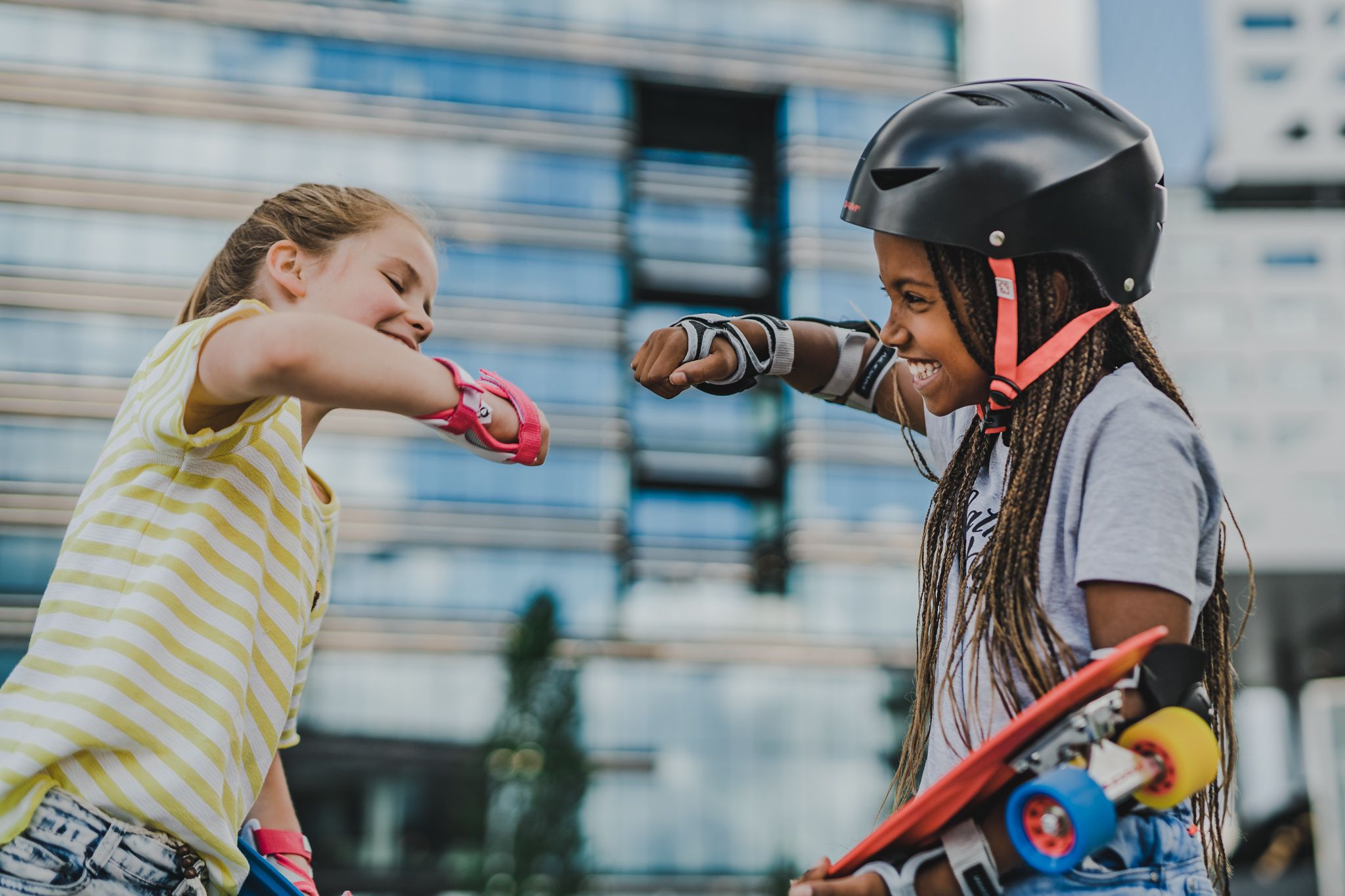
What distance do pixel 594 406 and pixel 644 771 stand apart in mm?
11775

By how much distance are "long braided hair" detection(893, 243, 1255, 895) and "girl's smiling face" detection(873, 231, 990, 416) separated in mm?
17

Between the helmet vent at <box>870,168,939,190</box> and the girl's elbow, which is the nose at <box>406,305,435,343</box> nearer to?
the girl's elbow

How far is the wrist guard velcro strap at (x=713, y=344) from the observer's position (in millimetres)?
2545

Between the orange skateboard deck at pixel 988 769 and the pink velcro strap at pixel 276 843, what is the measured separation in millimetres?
1344

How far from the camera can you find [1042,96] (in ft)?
7.77

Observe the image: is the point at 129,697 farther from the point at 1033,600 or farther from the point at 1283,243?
the point at 1283,243

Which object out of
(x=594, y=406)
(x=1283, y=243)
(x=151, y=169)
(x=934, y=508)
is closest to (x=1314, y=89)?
(x=1283, y=243)

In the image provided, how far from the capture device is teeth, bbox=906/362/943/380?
2367 mm

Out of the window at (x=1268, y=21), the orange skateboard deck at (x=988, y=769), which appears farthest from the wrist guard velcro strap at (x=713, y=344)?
the window at (x=1268, y=21)

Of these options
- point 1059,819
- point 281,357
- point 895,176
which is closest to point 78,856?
point 281,357

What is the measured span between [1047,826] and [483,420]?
3.57 feet

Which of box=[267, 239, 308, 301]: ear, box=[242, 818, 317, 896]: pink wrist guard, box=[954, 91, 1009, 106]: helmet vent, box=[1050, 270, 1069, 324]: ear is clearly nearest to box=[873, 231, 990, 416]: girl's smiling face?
box=[1050, 270, 1069, 324]: ear

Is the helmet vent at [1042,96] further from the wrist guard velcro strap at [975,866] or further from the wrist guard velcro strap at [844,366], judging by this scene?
the wrist guard velcro strap at [975,866]

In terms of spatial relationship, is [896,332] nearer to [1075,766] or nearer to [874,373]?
[874,373]
